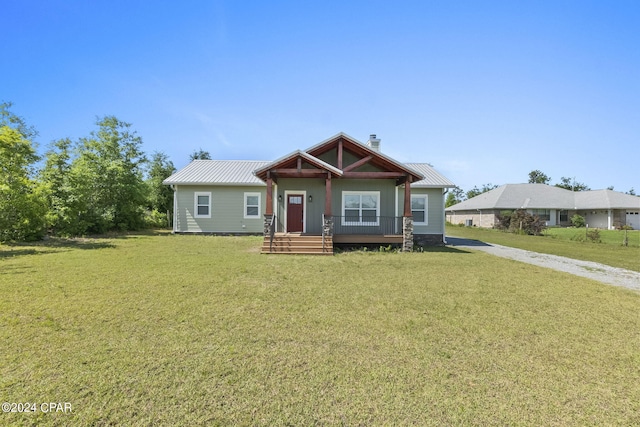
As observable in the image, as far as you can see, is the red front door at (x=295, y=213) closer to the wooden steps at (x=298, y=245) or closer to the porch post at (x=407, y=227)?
the wooden steps at (x=298, y=245)

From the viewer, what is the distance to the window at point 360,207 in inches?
546

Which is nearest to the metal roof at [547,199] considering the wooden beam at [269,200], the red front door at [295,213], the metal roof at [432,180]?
the metal roof at [432,180]

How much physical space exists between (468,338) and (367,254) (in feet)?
24.7

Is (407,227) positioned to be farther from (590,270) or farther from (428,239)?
(590,270)

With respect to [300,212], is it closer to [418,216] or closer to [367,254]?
[367,254]

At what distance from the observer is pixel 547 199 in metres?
34.3

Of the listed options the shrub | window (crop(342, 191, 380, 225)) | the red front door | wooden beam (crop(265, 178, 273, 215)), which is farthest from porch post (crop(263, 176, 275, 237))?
the shrub

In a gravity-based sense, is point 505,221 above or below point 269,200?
below

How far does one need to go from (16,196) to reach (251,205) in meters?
9.85

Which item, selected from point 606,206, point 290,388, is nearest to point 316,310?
point 290,388

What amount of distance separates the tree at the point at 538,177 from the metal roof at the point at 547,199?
119ft

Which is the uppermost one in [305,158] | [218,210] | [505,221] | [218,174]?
[218,174]

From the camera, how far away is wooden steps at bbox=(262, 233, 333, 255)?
36.7ft

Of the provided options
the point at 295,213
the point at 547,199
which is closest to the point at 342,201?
the point at 295,213
